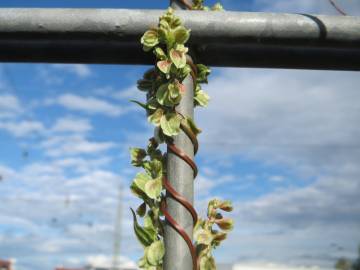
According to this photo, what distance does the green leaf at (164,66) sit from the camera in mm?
2082

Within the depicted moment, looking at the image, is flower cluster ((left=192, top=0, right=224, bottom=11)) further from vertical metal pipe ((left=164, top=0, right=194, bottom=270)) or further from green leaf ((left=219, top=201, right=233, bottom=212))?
green leaf ((left=219, top=201, right=233, bottom=212))

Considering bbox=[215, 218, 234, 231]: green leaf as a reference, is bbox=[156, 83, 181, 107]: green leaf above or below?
above

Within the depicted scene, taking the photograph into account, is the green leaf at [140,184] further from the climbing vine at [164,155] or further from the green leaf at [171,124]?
the green leaf at [171,124]

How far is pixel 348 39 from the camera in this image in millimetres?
2035

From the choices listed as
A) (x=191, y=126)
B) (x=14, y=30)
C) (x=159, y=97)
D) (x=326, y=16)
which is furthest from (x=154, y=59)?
(x=326, y=16)

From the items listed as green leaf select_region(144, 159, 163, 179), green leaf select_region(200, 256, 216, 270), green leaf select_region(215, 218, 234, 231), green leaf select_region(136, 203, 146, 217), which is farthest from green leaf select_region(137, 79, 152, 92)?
green leaf select_region(200, 256, 216, 270)

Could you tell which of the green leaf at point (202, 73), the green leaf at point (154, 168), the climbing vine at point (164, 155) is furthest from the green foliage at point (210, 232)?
the green leaf at point (202, 73)

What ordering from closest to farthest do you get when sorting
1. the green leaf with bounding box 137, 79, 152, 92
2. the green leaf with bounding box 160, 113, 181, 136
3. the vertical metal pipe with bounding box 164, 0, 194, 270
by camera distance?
the vertical metal pipe with bounding box 164, 0, 194, 270 → the green leaf with bounding box 160, 113, 181, 136 → the green leaf with bounding box 137, 79, 152, 92

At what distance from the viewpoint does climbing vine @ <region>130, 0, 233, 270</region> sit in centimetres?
202

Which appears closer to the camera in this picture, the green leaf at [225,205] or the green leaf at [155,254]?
the green leaf at [155,254]

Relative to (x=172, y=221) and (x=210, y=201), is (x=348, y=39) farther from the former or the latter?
(x=172, y=221)

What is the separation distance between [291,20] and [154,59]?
590 millimetres

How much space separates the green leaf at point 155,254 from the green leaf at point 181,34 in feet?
2.59

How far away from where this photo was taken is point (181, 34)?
2045mm
